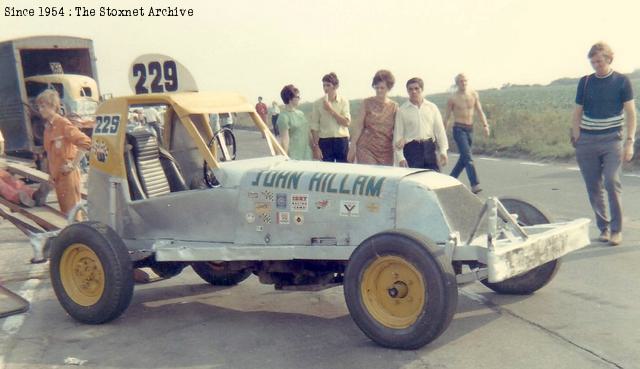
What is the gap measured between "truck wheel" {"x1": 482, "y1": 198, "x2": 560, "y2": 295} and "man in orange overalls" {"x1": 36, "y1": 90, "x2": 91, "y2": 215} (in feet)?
14.8

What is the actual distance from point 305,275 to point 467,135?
7.84 metres

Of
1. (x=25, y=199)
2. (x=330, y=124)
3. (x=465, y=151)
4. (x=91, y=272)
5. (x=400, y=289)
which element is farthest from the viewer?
(x=465, y=151)

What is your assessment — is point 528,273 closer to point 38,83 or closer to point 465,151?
point 465,151

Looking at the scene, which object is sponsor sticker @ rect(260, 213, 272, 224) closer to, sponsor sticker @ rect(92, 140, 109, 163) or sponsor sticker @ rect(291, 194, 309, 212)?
sponsor sticker @ rect(291, 194, 309, 212)

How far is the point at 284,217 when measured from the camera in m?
6.24

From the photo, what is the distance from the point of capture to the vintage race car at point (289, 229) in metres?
5.46

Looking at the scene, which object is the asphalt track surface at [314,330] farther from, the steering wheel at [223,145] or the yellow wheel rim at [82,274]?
the steering wheel at [223,145]

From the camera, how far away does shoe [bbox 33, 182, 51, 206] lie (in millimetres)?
8820

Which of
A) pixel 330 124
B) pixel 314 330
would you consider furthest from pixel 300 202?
pixel 330 124

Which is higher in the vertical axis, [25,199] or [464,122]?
[464,122]

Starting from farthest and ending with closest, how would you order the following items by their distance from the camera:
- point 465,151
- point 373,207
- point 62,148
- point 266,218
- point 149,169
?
1. point 465,151
2. point 62,148
3. point 149,169
4. point 266,218
5. point 373,207

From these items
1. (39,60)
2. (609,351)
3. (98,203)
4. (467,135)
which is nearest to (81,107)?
(39,60)

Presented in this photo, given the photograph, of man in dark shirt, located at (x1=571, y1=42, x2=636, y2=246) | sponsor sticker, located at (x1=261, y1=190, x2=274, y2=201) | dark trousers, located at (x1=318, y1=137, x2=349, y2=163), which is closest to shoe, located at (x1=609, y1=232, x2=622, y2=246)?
man in dark shirt, located at (x1=571, y1=42, x2=636, y2=246)

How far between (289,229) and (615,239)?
4171mm
